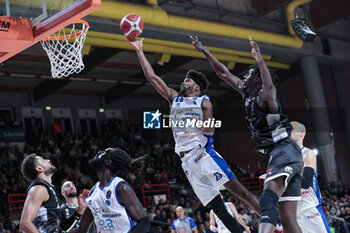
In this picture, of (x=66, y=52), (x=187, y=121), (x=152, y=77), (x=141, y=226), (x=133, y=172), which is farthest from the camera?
(x=133, y=172)

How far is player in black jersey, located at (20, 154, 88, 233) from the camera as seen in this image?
4855mm

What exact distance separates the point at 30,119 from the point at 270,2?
11.8m

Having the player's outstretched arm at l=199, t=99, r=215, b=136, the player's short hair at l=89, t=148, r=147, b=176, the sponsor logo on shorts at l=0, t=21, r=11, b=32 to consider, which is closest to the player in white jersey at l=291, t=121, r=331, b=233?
the player's outstretched arm at l=199, t=99, r=215, b=136

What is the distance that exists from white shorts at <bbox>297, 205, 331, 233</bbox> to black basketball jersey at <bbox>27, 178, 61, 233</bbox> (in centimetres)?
263

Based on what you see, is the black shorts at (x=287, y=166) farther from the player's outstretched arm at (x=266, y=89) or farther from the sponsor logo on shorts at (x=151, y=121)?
the sponsor logo on shorts at (x=151, y=121)

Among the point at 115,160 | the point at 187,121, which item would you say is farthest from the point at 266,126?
the point at 115,160

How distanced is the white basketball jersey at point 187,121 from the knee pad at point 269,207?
4.99 feet

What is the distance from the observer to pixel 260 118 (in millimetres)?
4516

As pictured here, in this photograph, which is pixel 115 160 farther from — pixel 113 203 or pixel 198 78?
pixel 198 78

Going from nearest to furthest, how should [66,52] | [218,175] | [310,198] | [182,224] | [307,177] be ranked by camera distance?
[307,177], [218,175], [310,198], [66,52], [182,224]

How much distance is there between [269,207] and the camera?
4.01m

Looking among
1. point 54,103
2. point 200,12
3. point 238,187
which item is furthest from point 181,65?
point 238,187

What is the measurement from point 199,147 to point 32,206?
186 cm

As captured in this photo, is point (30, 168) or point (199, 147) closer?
point (30, 168)
